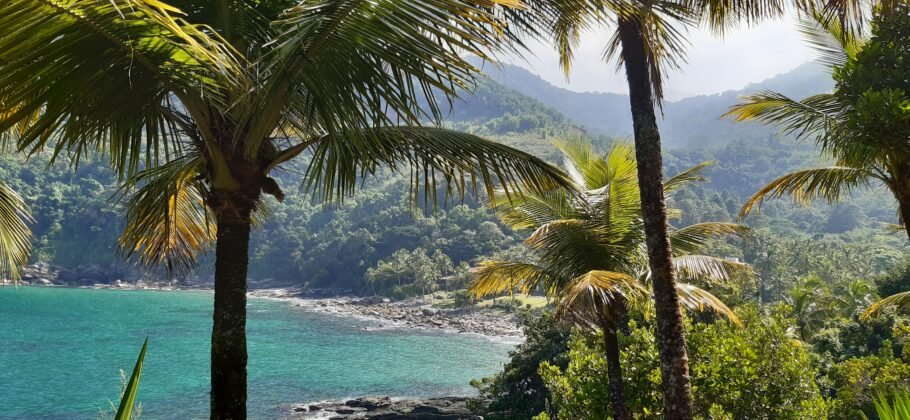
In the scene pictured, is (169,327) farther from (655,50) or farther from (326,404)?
(655,50)

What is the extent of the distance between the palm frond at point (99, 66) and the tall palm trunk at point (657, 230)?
349cm

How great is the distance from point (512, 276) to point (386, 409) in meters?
18.9

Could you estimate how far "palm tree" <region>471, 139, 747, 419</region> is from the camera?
6922 millimetres

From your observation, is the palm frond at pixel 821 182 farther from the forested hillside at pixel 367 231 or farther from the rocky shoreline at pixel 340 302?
the forested hillside at pixel 367 231

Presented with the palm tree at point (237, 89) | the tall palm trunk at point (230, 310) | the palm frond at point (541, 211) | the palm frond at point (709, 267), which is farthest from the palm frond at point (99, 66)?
the palm frond at point (709, 267)

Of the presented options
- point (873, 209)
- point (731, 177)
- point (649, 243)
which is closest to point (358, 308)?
point (649, 243)

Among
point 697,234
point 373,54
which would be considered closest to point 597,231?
point 697,234

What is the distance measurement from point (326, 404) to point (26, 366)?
67.7ft

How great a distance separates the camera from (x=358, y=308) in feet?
223

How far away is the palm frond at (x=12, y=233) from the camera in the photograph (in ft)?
16.2

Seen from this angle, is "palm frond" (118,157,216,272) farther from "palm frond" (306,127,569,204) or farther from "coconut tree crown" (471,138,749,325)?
"coconut tree crown" (471,138,749,325)

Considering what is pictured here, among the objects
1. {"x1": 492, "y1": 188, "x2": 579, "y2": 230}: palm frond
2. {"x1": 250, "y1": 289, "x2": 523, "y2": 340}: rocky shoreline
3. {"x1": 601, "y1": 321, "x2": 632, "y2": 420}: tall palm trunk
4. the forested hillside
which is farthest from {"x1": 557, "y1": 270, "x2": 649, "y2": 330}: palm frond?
the forested hillside

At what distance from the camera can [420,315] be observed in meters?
59.4

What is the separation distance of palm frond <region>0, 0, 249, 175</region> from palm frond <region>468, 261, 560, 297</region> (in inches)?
216
